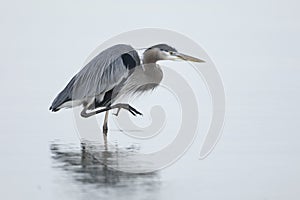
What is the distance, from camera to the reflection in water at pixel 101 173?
16.1ft

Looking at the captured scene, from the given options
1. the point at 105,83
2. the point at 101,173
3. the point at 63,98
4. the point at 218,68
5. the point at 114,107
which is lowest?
the point at 101,173

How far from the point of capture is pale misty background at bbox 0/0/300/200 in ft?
16.9

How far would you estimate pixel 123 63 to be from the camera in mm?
7414

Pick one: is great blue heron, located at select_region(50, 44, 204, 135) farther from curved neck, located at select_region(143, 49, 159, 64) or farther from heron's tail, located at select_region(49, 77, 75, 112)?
curved neck, located at select_region(143, 49, 159, 64)

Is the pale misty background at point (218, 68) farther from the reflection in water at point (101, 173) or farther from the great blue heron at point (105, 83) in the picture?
the great blue heron at point (105, 83)

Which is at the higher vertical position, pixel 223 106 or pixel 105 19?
pixel 105 19

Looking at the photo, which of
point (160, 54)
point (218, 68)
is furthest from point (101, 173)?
point (218, 68)

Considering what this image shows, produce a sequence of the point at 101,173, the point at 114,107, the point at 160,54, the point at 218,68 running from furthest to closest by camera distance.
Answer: the point at 218,68
the point at 160,54
the point at 114,107
the point at 101,173

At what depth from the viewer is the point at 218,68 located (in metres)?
10.1

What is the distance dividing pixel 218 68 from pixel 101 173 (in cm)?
494

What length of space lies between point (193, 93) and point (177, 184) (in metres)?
3.52

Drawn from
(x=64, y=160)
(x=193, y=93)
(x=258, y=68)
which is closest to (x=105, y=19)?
(x=258, y=68)

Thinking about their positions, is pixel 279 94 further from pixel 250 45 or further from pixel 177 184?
pixel 177 184

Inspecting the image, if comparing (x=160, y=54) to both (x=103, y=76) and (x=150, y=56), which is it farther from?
(x=103, y=76)
